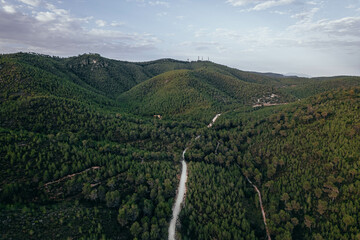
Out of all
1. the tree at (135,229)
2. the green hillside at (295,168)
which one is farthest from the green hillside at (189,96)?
the tree at (135,229)

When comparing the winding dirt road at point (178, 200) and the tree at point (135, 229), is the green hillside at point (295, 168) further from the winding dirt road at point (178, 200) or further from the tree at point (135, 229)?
the tree at point (135, 229)

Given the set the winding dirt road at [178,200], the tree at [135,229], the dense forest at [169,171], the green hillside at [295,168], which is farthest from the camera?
the green hillside at [295,168]

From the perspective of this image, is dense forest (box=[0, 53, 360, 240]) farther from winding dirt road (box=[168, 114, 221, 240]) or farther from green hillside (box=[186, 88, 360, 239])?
winding dirt road (box=[168, 114, 221, 240])

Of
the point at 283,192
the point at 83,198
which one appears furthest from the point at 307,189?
the point at 83,198

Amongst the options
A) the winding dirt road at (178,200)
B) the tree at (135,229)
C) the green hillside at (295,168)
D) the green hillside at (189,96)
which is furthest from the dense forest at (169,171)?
the green hillside at (189,96)

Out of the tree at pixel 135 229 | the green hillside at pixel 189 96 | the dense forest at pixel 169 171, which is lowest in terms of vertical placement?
the tree at pixel 135 229

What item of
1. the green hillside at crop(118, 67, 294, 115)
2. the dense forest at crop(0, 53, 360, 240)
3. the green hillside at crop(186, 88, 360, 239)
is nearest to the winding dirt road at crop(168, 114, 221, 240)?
the dense forest at crop(0, 53, 360, 240)

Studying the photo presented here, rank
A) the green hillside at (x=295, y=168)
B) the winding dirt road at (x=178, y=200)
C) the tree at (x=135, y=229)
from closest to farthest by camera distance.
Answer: the tree at (x=135, y=229)
the winding dirt road at (x=178, y=200)
the green hillside at (x=295, y=168)

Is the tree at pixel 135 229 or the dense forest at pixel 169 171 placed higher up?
the dense forest at pixel 169 171

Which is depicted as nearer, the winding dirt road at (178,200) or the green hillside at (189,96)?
the winding dirt road at (178,200)
